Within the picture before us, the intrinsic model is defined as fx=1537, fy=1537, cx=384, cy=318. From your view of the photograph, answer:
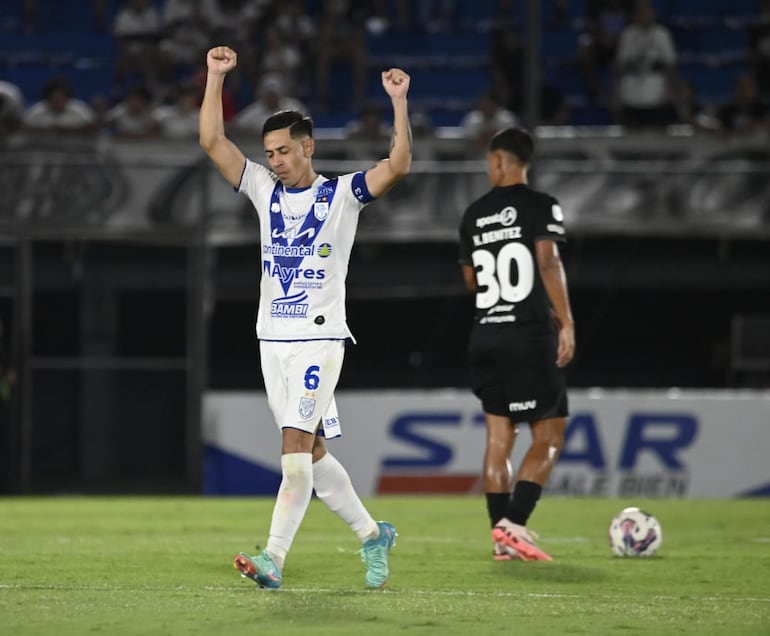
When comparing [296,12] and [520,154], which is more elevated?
[296,12]

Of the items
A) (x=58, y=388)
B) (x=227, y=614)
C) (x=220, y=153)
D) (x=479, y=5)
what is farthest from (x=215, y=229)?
(x=227, y=614)

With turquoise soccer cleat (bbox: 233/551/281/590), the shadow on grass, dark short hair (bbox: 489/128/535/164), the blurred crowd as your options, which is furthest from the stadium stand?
turquoise soccer cleat (bbox: 233/551/281/590)

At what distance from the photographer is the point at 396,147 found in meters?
6.68

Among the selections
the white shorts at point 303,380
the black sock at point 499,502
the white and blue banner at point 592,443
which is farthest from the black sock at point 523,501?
the white and blue banner at point 592,443

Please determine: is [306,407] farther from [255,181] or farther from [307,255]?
[255,181]

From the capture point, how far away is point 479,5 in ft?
68.4

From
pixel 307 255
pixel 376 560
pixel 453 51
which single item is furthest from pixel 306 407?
pixel 453 51

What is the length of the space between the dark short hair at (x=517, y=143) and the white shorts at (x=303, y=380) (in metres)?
2.22

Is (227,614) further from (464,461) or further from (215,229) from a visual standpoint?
(215,229)

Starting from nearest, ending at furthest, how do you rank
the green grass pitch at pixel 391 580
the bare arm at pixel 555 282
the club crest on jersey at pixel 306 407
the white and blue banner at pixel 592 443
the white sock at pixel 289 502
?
the green grass pitch at pixel 391 580 → the white sock at pixel 289 502 → the club crest on jersey at pixel 306 407 → the bare arm at pixel 555 282 → the white and blue banner at pixel 592 443

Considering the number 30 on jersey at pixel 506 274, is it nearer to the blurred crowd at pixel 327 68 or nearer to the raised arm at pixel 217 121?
the raised arm at pixel 217 121

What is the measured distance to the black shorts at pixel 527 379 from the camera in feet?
27.9

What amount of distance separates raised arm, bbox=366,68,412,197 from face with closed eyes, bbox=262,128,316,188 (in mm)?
297

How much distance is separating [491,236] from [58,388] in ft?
30.3
